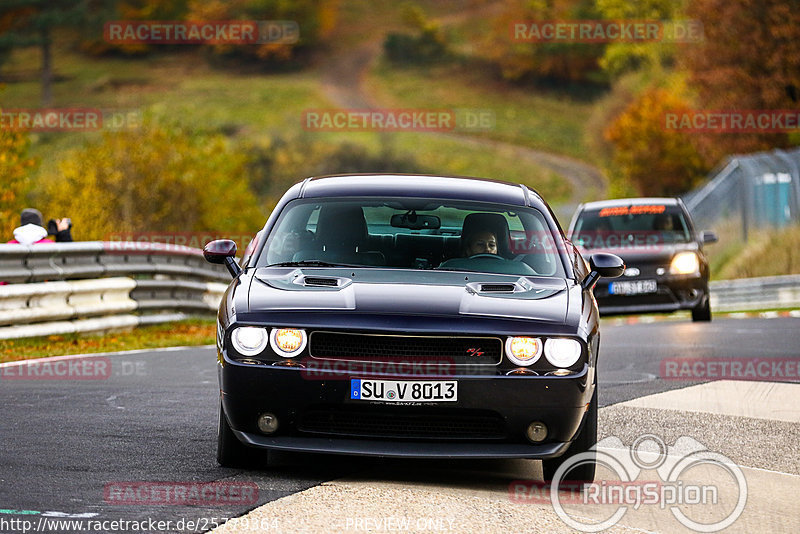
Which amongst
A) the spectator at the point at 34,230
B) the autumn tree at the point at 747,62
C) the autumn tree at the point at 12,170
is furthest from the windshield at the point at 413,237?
the autumn tree at the point at 747,62

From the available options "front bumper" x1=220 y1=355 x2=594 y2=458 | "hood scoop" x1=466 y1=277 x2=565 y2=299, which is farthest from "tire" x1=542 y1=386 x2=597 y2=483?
"hood scoop" x1=466 y1=277 x2=565 y2=299

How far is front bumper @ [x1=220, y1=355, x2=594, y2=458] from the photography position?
6336mm

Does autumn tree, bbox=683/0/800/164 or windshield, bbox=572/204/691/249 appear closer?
windshield, bbox=572/204/691/249

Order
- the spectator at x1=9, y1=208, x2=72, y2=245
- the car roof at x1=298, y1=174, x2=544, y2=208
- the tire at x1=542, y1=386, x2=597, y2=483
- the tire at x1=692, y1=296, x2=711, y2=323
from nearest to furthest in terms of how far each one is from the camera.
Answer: the tire at x1=542, y1=386, x2=597, y2=483 < the car roof at x1=298, y1=174, x2=544, y2=208 < the spectator at x1=9, y1=208, x2=72, y2=245 < the tire at x1=692, y1=296, x2=711, y2=323

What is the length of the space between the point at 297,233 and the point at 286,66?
132 metres

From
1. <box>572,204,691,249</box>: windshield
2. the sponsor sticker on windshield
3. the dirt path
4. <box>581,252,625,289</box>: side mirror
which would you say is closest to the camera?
<box>581,252,625,289</box>: side mirror

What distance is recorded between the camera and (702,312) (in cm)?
1875

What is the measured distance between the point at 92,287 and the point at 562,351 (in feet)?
30.2

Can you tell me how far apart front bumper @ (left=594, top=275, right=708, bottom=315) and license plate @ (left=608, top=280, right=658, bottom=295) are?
0.14ft

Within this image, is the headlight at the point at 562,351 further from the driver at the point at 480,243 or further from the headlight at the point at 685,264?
the headlight at the point at 685,264

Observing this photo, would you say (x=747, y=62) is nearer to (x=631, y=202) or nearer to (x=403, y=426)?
(x=631, y=202)

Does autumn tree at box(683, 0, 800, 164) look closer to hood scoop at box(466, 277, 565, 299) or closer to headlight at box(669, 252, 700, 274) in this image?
headlight at box(669, 252, 700, 274)

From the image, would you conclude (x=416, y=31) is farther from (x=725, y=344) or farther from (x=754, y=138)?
Result: (x=725, y=344)

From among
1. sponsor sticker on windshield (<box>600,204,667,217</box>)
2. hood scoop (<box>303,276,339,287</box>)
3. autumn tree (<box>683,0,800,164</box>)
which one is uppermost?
autumn tree (<box>683,0,800,164</box>)
